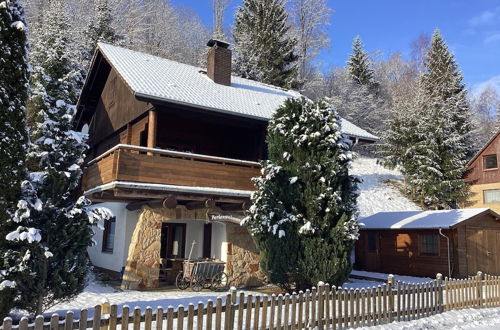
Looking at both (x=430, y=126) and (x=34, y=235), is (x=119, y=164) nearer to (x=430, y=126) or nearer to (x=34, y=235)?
(x=34, y=235)

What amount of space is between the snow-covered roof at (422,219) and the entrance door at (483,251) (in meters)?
0.91

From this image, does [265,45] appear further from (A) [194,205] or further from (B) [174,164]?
(B) [174,164]

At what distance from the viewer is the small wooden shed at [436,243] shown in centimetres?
1842

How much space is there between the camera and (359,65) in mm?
46156

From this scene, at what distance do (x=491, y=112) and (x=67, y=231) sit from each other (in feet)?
218

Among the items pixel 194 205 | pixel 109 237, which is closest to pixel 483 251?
pixel 194 205

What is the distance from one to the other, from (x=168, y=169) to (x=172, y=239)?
16.7ft

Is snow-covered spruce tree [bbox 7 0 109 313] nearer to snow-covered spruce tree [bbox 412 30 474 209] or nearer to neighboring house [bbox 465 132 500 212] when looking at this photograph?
snow-covered spruce tree [bbox 412 30 474 209]

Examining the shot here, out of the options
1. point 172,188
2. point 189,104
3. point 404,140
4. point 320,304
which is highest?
point 404,140

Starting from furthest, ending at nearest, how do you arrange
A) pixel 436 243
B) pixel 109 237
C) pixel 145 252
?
1. pixel 436 243
2. pixel 109 237
3. pixel 145 252


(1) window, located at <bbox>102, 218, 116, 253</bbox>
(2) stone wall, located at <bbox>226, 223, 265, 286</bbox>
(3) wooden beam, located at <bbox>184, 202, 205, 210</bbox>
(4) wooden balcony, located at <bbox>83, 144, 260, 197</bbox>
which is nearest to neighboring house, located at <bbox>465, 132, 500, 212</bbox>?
(2) stone wall, located at <bbox>226, 223, 265, 286</bbox>

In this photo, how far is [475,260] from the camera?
1884 centimetres

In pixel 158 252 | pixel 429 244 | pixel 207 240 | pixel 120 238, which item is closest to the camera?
pixel 158 252

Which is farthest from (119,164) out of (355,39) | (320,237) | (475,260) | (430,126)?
(355,39)
